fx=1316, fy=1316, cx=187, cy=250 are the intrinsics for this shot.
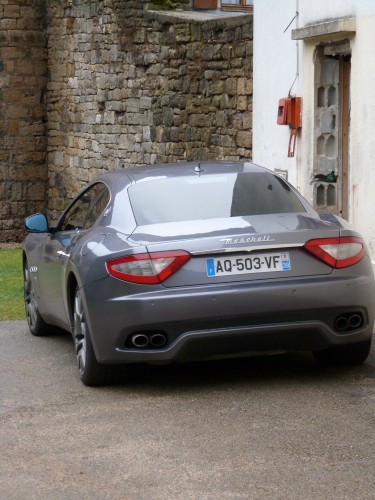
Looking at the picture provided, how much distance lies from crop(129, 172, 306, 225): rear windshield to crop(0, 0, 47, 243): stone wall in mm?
16187

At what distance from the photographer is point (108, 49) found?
20391 mm

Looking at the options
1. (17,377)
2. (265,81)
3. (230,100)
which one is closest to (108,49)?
(230,100)

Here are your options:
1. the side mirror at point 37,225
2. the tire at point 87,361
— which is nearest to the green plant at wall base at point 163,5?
the side mirror at point 37,225

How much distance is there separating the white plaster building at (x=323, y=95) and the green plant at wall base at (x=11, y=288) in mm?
3127

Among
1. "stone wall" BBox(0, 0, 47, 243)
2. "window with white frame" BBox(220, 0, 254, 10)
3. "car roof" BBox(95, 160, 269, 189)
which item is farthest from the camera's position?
"stone wall" BBox(0, 0, 47, 243)

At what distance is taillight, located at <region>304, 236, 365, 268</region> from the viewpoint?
24.2 ft

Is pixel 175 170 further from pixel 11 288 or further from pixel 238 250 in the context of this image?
pixel 11 288

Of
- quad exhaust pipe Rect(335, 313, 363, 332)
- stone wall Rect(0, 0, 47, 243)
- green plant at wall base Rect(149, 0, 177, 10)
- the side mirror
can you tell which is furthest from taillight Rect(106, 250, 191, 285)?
stone wall Rect(0, 0, 47, 243)

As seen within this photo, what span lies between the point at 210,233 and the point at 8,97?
1729 centimetres

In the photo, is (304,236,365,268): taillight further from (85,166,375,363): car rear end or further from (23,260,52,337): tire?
(23,260,52,337): tire

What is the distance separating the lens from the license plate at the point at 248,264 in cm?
724

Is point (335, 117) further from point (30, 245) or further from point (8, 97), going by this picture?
point (8, 97)

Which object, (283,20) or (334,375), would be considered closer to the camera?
(334,375)

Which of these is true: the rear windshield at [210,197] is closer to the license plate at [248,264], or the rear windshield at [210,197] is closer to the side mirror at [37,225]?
the license plate at [248,264]
